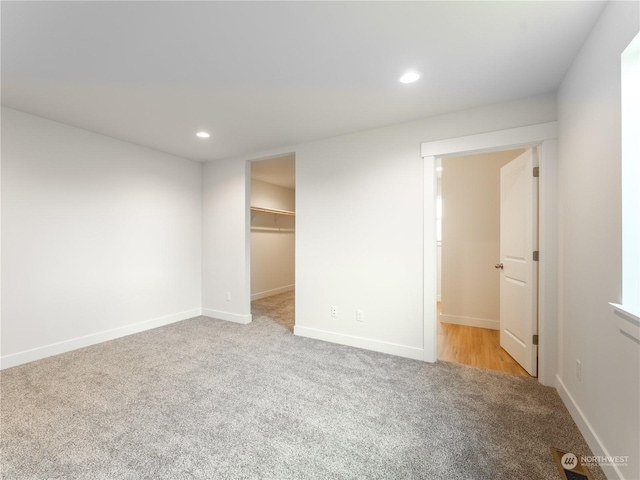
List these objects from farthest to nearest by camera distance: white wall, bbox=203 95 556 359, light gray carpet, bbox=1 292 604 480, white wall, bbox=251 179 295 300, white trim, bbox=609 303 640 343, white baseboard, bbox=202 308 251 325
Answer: white wall, bbox=251 179 295 300 → white baseboard, bbox=202 308 251 325 → white wall, bbox=203 95 556 359 → light gray carpet, bbox=1 292 604 480 → white trim, bbox=609 303 640 343

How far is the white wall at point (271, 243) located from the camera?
219 inches

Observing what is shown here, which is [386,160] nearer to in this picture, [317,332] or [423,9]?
[423,9]

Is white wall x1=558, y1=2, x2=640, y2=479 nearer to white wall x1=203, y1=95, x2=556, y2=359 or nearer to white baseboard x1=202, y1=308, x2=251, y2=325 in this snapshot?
white wall x1=203, y1=95, x2=556, y2=359

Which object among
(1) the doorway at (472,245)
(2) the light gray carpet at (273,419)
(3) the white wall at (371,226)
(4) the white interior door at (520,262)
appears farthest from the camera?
(1) the doorway at (472,245)

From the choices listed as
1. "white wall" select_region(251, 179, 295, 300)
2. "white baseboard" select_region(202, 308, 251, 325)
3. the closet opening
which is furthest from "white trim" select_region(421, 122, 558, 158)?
"white wall" select_region(251, 179, 295, 300)

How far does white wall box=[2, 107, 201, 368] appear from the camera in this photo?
2.62m

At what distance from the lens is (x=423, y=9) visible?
145 cm

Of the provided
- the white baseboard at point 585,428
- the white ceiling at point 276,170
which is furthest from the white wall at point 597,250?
the white ceiling at point 276,170

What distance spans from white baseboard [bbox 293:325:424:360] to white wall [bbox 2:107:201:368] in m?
2.04

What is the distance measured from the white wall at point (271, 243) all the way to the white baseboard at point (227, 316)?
1224 millimetres

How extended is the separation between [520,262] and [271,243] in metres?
4.55

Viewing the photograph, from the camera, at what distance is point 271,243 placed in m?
6.05

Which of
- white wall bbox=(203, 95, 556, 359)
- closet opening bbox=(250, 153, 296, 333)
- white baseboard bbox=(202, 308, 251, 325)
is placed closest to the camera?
white wall bbox=(203, 95, 556, 359)

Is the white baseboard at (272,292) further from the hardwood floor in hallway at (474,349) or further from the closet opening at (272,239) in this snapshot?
the hardwood floor in hallway at (474,349)
